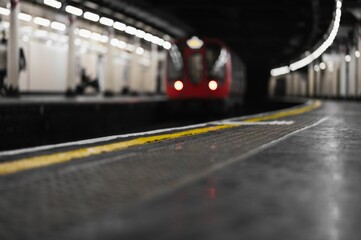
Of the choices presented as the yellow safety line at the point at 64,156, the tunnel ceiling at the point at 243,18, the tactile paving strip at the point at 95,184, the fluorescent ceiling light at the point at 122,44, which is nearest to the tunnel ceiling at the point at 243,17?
the tunnel ceiling at the point at 243,18

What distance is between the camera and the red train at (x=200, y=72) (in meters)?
22.5

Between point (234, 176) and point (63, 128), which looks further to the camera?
point (63, 128)

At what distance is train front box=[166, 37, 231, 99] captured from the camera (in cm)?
2248

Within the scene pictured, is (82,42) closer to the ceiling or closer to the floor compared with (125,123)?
closer to the ceiling

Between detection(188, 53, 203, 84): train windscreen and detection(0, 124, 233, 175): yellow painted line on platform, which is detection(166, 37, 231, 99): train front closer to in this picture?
detection(188, 53, 203, 84): train windscreen

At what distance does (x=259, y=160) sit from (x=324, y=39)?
37586 mm

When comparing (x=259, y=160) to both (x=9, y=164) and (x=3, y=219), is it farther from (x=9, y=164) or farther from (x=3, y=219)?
(x=3, y=219)

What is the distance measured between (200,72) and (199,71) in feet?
0.19

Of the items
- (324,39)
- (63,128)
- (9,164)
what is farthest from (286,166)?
(324,39)

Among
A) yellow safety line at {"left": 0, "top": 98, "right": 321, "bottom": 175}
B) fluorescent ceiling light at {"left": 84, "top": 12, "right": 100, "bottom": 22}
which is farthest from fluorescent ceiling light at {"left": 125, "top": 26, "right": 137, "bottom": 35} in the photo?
yellow safety line at {"left": 0, "top": 98, "right": 321, "bottom": 175}

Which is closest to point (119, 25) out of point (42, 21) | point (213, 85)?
point (42, 21)

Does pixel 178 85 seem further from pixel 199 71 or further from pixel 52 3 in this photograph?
pixel 52 3

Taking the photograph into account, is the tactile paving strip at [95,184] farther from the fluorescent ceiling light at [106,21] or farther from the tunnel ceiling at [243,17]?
the fluorescent ceiling light at [106,21]

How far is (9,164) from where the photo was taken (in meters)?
4.78
